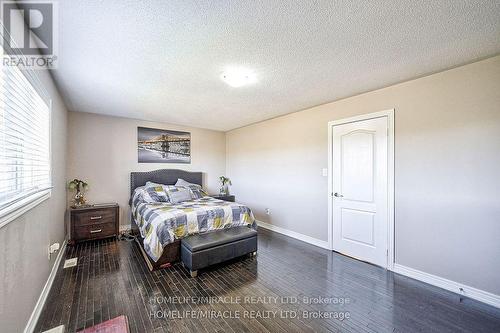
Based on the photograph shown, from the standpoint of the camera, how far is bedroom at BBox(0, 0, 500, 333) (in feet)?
5.09

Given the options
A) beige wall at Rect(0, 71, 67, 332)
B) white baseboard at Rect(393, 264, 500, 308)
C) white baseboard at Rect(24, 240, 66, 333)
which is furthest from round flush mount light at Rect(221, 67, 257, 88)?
white baseboard at Rect(393, 264, 500, 308)

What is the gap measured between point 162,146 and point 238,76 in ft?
10.4

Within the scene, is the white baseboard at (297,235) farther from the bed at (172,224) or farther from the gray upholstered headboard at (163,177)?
the gray upholstered headboard at (163,177)

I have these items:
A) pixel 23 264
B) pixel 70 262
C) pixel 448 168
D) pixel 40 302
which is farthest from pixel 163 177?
pixel 448 168

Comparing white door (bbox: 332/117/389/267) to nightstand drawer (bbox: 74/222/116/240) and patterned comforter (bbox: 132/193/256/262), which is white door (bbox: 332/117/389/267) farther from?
nightstand drawer (bbox: 74/222/116/240)

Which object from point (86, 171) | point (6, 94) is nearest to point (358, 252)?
point (6, 94)

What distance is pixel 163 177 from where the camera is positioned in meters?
4.83

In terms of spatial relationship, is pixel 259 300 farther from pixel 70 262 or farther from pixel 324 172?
pixel 70 262

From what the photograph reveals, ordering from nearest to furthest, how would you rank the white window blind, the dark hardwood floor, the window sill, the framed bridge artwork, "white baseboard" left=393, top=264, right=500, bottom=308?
the window sill, the white window blind, the dark hardwood floor, "white baseboard" left=393, top=264, right=500, bottom=308, the framed bridge artwork

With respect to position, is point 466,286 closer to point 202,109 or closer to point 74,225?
point 202,109

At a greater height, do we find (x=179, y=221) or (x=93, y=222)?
(x=179, y=221)

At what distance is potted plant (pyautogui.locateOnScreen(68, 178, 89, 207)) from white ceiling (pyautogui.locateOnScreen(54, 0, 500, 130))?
1653 mm

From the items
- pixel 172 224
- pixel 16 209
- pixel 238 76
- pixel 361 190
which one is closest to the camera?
pixel 16 209

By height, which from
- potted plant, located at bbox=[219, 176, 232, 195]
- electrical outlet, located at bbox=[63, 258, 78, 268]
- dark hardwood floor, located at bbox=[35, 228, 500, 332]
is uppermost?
potted plant, located at bbox=[219, 176, 232, 195]
